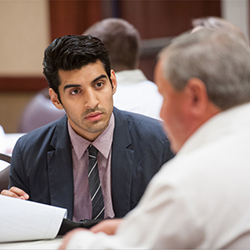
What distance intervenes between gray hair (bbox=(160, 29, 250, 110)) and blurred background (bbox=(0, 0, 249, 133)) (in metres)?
3.44

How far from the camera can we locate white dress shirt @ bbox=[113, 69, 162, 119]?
2.46m

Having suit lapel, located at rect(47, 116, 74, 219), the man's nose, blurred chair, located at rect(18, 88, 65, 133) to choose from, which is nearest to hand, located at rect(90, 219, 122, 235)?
suit lapel, located at rect(47, 116, 74, 219)

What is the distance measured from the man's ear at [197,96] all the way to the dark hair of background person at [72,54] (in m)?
0.82

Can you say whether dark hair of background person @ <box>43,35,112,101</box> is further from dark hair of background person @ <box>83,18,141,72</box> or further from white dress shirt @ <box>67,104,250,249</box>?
dark hair of background person @ <box>83,18,141,72</box>

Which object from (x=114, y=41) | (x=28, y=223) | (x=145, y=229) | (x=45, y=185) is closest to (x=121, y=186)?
(x=45, y=185)

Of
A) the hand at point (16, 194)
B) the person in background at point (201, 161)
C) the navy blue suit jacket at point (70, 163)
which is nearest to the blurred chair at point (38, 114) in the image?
the navy blue suit jacket at point (70, 163)

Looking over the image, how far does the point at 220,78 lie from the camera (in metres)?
0.77

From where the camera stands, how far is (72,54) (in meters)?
1.53

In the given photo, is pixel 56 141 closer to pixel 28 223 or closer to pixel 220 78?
pixel 28 223

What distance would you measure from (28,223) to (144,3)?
136 inches

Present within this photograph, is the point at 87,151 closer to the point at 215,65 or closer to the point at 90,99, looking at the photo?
the point at 90,99

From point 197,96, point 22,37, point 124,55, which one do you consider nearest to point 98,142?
point 197,96

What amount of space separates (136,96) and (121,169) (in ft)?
3.42

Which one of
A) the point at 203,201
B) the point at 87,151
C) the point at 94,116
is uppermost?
the point at 203,201
